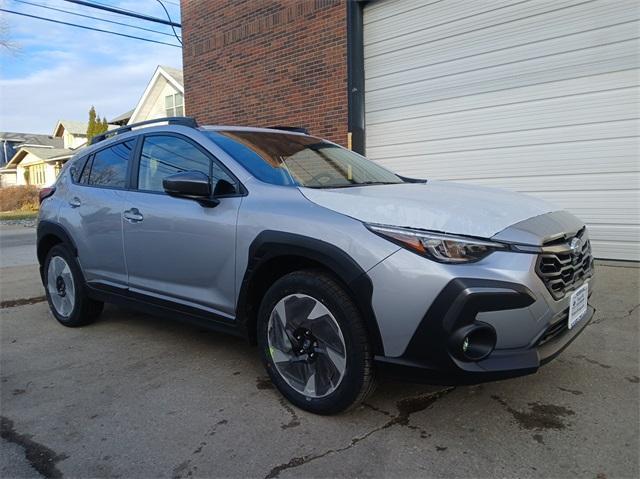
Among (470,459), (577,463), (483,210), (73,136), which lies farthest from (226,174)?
(73,136)

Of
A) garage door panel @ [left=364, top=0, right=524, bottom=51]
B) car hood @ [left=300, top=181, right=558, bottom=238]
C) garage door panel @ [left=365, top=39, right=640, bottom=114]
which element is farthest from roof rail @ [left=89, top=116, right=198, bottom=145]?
garage door panel @ [left=364, top=0, right=524, bottom=51]

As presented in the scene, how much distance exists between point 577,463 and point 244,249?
195cm

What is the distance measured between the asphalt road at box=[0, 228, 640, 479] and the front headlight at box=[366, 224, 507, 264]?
90 cm

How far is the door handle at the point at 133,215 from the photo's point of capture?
142 inches

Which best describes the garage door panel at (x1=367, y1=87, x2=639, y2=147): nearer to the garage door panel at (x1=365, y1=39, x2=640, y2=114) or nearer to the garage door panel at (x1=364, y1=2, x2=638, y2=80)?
the garage door panel at (x1=365, y1=39, x2=640, y2=114)

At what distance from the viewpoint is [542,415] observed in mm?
2662

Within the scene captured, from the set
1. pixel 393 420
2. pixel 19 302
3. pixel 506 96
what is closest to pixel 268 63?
pixel 506 96

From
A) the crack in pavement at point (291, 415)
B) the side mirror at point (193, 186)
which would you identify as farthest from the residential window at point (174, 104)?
the crack in pavement at point (291, 415)

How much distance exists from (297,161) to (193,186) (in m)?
0.73

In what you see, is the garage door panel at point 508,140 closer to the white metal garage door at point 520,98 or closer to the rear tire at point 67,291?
the white metal garage door at point 520,98

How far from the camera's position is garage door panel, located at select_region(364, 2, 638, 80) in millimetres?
5922

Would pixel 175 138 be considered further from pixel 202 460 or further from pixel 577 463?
pixel 577 463

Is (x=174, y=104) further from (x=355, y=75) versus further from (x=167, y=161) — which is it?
(x=167, y=161)

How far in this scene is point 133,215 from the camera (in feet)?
12.0
